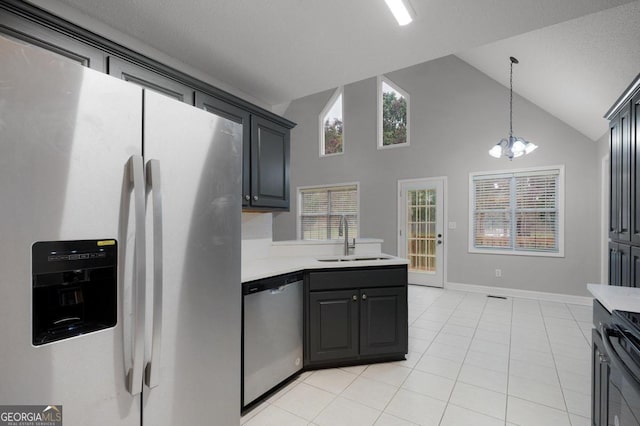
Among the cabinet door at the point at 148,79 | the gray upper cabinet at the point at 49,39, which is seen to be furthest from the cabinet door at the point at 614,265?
the gray upper cabinet at the point at 49,39

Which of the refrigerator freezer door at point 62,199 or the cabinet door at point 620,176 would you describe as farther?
the cabinet door at point 620,176

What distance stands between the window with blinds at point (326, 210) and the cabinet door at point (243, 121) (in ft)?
13.9

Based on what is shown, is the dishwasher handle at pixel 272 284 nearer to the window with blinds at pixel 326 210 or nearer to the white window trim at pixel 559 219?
the white window trim at pixel 559 219

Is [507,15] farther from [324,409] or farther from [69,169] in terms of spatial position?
[324,409]

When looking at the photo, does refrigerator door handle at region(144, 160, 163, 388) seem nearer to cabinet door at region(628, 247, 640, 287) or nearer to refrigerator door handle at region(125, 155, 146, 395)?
refrigerator door handle at region(125, 155, 146, 395)

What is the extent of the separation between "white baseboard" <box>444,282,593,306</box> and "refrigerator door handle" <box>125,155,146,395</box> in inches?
209

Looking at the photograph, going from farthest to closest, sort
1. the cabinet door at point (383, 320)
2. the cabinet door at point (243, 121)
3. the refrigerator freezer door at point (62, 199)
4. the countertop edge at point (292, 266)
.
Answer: the cabinet door at point (383, 320) < the cabinet door at point (243, 121) < the countertop edge at point (292, 266) < the refrigerator freezer door at point (62, 199)

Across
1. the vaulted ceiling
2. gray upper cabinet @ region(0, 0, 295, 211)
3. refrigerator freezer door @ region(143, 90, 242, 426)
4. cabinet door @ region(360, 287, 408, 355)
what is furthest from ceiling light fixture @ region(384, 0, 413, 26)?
cabinet door @ region(360, 287, 408, 355)

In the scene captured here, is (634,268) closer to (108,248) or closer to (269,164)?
(269,164)

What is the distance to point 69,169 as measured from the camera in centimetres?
86

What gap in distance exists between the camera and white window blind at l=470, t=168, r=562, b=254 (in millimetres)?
4582

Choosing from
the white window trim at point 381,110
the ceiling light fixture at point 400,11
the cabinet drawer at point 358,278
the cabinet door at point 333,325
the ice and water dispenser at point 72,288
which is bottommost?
the cabinet door at point 333,325

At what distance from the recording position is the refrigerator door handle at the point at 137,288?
3.18ft

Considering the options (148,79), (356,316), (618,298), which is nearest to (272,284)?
(356,316)
